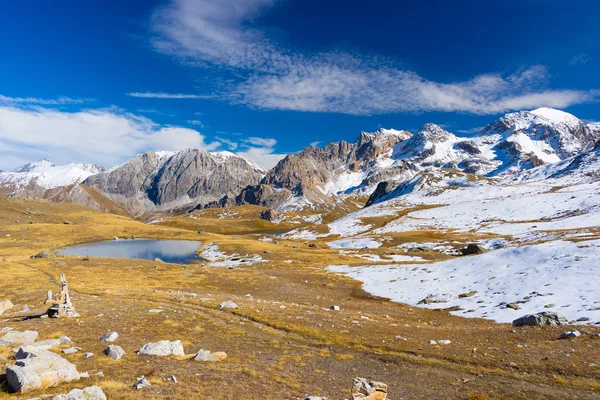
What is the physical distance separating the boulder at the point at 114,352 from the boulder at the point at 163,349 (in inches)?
43.8

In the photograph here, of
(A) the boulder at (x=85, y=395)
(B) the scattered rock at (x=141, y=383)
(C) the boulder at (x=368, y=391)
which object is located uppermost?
(A) the boulder at (x=85, y=395)

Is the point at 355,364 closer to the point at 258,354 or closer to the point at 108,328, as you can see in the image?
the point at 258,354

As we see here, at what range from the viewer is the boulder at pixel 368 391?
12802 millimetres

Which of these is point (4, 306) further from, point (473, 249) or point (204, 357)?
point (473, 249)

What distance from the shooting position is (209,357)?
19156mm

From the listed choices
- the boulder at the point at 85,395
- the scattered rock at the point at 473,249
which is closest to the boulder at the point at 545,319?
the boulder at the point at 85,395

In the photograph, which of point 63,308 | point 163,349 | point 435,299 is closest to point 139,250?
point 63,308

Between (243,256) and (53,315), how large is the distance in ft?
247

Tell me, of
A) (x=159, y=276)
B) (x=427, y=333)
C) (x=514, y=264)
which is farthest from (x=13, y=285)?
(x=514, y=264)

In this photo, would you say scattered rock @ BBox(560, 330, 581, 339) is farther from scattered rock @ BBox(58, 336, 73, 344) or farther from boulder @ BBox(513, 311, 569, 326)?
scattered rock @ BBox(58, 336, 73, 344)

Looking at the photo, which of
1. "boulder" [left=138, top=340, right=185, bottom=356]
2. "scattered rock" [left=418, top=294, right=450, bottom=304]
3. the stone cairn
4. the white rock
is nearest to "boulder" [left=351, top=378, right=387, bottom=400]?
the white rock

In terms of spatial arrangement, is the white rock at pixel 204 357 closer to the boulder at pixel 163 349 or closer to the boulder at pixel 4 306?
the boulder at pixel 163 349

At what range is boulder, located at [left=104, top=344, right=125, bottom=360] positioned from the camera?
59.3 ft

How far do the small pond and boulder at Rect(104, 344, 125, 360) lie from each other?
91.7m
